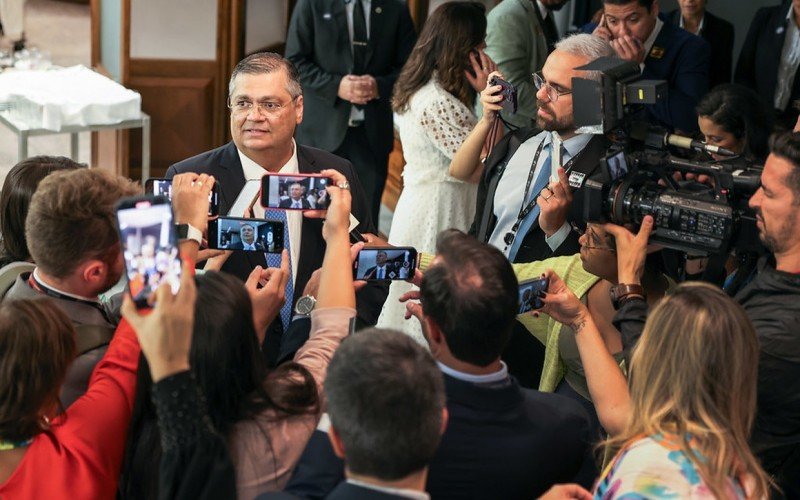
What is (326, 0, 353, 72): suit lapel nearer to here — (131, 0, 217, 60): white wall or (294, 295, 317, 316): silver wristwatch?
(131, 0, 217, 60): white wall

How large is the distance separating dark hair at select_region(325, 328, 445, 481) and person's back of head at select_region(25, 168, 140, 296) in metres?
0.81

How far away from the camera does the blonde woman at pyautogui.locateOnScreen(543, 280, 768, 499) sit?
1967 millimetres

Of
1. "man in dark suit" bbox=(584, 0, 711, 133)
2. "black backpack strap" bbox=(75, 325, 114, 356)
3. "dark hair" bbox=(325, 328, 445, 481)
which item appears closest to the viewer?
"dark hair" bbox=(325, 328, 445, 481)

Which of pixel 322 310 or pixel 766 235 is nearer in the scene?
pixel 322 310

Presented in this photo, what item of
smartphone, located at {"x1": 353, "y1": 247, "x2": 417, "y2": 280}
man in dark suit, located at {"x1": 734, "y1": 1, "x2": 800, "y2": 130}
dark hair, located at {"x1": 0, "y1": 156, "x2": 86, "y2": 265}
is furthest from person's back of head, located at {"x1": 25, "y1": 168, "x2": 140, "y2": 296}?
man in dark suit, located at {"x1": 734, "y1": 1, "x2": 800, "y2": 130}

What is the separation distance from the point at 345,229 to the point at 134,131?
3.92 metres

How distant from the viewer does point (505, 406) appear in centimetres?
213

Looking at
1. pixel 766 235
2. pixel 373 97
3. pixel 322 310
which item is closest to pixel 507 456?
pixel 322 310

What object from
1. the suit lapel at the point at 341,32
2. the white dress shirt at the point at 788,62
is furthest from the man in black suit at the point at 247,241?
the white dress shirt at the point at 788,62

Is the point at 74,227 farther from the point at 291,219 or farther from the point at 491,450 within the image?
the point at 491,450

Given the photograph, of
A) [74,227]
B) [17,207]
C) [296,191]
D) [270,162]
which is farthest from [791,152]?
[17,207]

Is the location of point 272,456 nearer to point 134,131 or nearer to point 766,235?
point 766,235

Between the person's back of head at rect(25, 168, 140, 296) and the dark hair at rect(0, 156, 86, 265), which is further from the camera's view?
the dark hair at rect(0, 156, 86, 265)

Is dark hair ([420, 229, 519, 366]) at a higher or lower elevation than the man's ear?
higher
